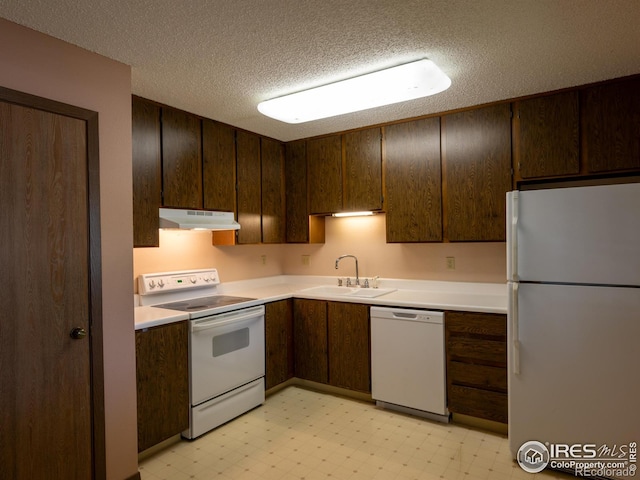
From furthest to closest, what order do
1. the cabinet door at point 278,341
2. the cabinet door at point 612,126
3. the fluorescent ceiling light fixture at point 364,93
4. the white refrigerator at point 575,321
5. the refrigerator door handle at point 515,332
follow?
1. the cabinet door at point 278,341
2. the cabinet door at point 612,126
3. the refrigerator door handle at point 515,332
4. the fluorescent ceiling light fixture at point 364,93
5. the white refrigerator at point 575,321

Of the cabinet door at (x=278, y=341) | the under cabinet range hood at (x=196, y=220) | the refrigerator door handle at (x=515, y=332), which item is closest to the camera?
the refrigerator door handle at (x=515, y=332)

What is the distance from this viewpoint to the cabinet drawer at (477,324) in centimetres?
262

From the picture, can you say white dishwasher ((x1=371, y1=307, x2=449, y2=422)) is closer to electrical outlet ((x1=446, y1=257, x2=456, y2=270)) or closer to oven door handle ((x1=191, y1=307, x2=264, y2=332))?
electrical outlet ((x1=446, y1=257, x2=456, y2=270))

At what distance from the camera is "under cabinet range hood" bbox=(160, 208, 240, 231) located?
2.78 metres

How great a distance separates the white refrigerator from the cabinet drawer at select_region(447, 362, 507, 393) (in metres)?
0.28

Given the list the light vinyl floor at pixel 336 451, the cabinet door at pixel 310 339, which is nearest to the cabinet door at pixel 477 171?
the cabinet door at pixel 310 339

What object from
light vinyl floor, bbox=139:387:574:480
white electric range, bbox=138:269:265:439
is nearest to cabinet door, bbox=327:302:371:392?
light vinyl floor, bbox=139:387:574:480

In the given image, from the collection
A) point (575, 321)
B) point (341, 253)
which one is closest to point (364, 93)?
point (575, 321)

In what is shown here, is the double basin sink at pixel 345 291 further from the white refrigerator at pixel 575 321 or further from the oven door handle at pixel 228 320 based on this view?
the white refrigerator at pixel 575 321

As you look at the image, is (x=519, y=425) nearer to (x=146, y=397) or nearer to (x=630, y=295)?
(x=630, y=295)

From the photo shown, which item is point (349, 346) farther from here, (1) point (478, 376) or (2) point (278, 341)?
(1) point (478, 376)

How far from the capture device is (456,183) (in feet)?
10.1

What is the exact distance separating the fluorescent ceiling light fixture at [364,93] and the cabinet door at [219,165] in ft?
2.31

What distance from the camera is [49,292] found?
1885mm
